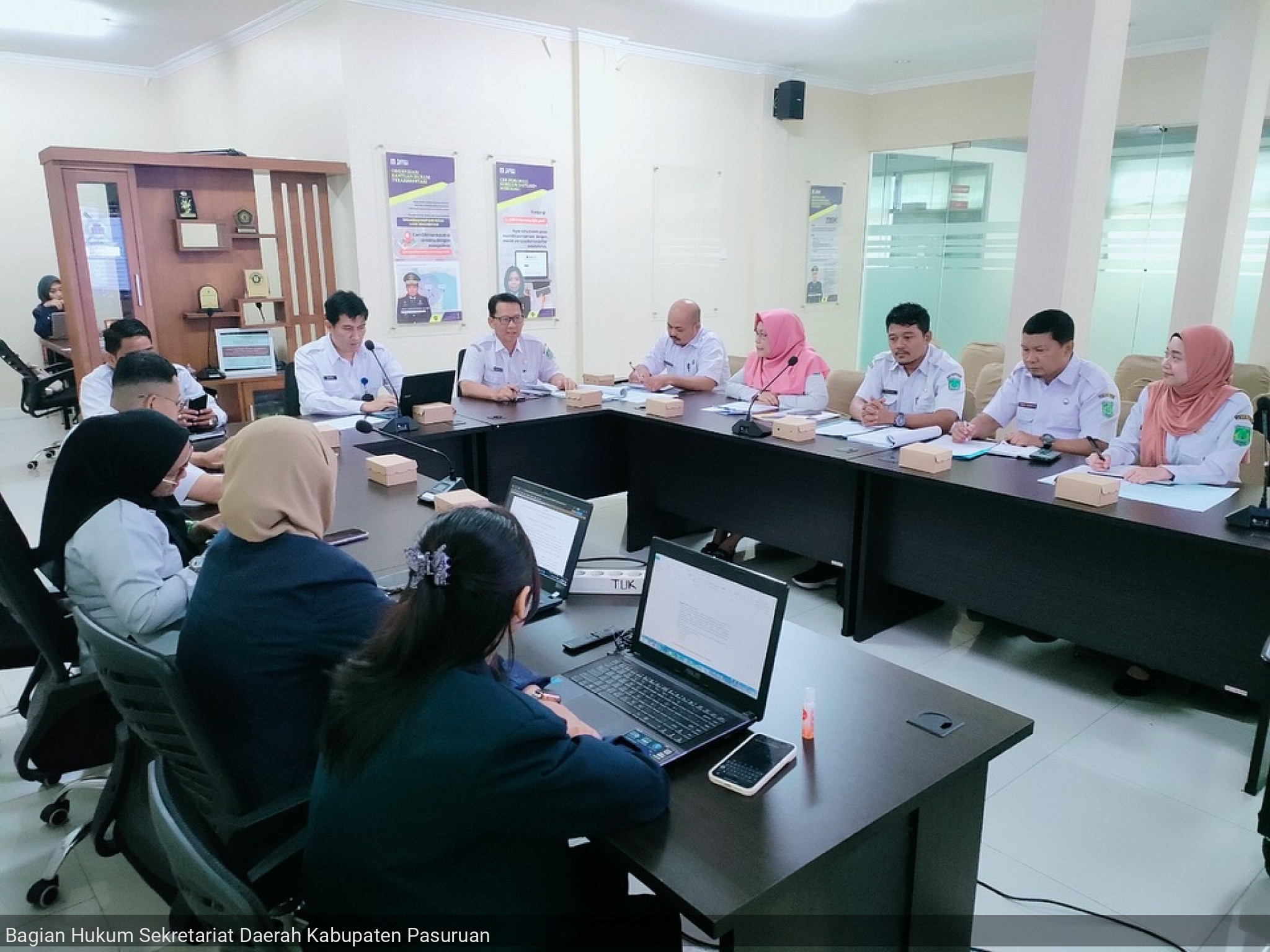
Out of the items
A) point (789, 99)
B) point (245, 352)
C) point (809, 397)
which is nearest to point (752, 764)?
point (809, 397)

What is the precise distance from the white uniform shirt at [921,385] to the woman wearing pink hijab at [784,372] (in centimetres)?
26

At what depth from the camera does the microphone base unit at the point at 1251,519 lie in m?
2.24

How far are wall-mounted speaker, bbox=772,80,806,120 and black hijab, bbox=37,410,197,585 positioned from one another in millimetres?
5884

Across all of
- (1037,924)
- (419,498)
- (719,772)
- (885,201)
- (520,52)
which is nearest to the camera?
(719,772)

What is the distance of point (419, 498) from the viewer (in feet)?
8.73

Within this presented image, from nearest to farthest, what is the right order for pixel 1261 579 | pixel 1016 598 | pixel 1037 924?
pixel 1037 924
pixel 1261 579
pixel 1016 598

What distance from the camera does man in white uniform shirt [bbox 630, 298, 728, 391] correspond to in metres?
4.65

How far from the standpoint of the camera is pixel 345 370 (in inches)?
164

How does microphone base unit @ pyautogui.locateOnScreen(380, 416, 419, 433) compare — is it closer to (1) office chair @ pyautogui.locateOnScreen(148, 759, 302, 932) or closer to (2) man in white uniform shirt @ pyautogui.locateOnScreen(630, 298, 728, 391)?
(2) man in white uniform shirt @ pyautogui.locateOnScreen(630, 298, 728, 391)

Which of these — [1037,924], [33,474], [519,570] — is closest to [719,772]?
[519,570]

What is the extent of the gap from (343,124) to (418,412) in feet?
7.17

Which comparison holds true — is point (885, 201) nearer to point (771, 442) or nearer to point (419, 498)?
point (771, 442)

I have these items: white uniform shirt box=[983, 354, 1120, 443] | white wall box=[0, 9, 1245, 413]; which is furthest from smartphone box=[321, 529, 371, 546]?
white wall box=[0, 9, 1245, 413]

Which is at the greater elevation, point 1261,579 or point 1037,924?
point 1261,579
